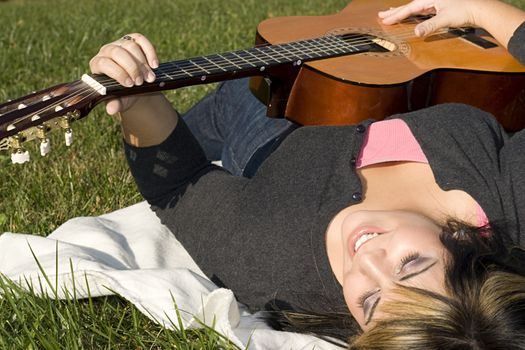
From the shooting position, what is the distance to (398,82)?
3.26m

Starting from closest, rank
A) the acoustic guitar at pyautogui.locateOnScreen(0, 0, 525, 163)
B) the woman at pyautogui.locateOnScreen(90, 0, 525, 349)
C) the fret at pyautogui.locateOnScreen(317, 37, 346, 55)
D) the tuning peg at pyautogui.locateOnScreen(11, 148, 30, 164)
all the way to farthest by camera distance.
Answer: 1. the tuning peg at pyautogui.locateOnScreen(11, 148, 30, 164)
2. the woman at pyautogui.locateOnScreen(90, 0, 525, 349)
3. the acoustic guitar at pyautogui.locateOnScreen(0, 0, 525, 163)
4. the fret at pyautogui.locateOnScreen(317, 37, 346, 55)

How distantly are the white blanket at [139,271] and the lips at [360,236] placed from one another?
338 mm

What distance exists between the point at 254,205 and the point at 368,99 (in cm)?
66

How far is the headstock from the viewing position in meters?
2.26

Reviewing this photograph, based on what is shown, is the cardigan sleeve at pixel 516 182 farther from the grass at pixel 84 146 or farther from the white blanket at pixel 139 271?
the grass at pixel 84 146

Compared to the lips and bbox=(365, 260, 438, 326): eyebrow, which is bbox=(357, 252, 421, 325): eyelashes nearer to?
bbox=(365, 260, 438, 326): eyebrow

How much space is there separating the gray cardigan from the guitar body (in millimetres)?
180

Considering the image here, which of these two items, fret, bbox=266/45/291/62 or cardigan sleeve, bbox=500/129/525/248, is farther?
fret, bbox=266/45/291/62

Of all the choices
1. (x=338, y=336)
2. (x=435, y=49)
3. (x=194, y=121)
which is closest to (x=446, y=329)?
Result: (x=338, y=336)

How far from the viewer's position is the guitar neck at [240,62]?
2707 mm

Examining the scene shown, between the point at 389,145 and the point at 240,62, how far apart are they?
0.62m

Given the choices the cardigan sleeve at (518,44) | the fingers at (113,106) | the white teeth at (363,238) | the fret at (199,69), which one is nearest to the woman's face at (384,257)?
the white teeth at (363,238)

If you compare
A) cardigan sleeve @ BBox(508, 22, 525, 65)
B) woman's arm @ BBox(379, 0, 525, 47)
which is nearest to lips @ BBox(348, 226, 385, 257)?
cardigan sleeve @ BBox(508, 22, 525, 65)

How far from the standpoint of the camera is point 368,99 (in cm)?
326
